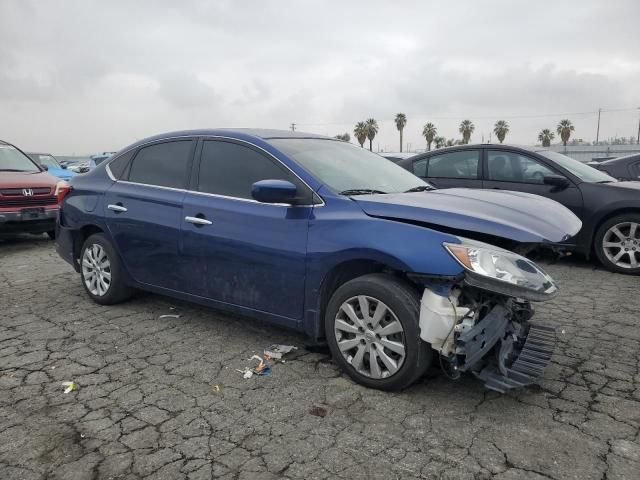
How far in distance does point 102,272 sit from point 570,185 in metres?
5.55

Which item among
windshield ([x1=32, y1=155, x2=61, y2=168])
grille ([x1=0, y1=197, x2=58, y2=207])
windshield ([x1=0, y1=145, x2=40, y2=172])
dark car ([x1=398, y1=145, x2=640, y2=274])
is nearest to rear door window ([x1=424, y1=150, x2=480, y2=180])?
dark car ([x1=398, y1=145, x2=640, y2=274])

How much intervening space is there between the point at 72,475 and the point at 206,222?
194cm

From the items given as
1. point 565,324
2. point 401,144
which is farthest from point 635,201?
point 401,144

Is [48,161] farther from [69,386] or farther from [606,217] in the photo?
[606,217]

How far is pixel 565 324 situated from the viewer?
4285 mm

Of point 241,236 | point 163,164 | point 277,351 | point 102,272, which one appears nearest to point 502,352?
point 277,351

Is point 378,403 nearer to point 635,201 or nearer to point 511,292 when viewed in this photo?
point 511,292

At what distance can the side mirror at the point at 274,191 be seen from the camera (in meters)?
3.27

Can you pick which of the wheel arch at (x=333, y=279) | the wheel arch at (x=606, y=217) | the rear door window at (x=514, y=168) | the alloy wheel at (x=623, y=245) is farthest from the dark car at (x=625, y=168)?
the wheel arch at (x=333, y=279)

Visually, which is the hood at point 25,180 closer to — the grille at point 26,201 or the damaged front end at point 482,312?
the grille at point 26,201

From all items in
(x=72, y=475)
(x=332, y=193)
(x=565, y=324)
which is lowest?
(x=72, y=475)

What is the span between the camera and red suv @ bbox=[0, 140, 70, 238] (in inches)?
303

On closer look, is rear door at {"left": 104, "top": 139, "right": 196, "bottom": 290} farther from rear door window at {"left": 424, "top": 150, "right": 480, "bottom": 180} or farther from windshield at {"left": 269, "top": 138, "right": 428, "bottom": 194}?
rear door window at {"left": 424, "top": 150, "right": 480, "bottom": 180}

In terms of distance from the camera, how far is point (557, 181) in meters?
6.42
